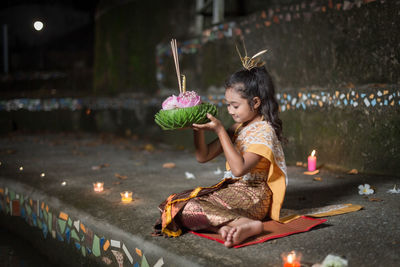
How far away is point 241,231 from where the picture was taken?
7.02 ft

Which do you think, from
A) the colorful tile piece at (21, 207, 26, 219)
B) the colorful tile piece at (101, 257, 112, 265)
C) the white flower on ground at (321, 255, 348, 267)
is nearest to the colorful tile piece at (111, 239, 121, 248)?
the colorful tile piece at (101, 257, 112, 265)

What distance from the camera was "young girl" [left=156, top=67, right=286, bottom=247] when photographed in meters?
2.38

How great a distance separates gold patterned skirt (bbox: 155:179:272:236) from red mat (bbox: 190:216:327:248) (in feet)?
0.25

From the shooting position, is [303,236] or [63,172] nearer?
[303,236]

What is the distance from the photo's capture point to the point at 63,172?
451 centimetres

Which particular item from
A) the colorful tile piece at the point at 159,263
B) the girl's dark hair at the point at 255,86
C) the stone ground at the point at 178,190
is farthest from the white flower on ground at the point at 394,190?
the colorful tile piece at the point at 159,263

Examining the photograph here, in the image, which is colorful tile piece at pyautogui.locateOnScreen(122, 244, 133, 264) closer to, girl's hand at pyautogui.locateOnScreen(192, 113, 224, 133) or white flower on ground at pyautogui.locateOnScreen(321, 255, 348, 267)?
girl's hand at pyautogui.locateOnScreen(192, 113, 224, 133)

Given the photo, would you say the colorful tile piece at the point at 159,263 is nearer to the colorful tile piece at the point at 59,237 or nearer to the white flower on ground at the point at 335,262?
the white flower on ground at the point at 335,262

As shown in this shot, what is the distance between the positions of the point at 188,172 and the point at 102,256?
1.85m

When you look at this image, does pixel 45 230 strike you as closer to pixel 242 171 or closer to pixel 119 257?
pixel 119 257

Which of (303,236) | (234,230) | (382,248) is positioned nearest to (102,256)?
(234,230)

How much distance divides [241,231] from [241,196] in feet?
1.39

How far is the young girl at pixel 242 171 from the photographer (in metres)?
2.38

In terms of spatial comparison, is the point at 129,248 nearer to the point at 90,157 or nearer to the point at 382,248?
the point at 382,248
